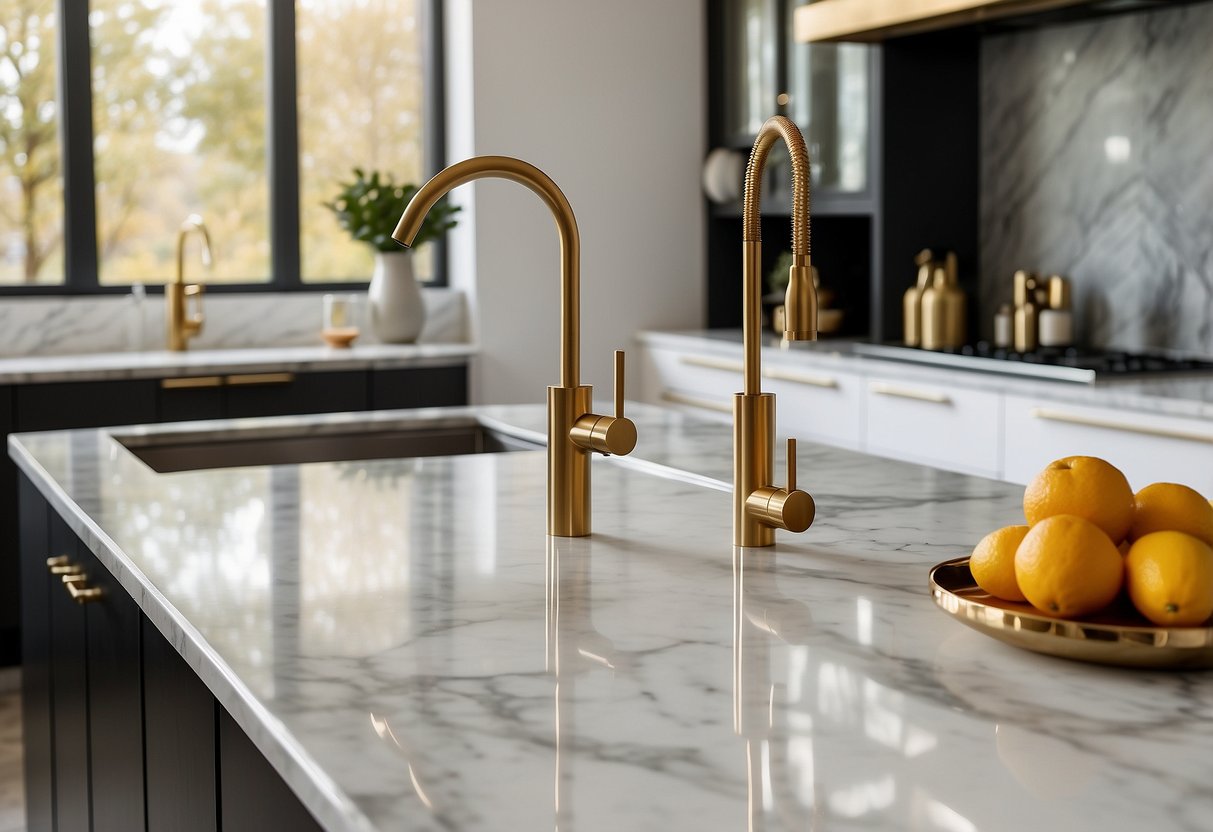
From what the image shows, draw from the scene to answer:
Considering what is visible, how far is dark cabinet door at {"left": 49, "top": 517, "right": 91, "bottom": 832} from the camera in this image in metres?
1.93

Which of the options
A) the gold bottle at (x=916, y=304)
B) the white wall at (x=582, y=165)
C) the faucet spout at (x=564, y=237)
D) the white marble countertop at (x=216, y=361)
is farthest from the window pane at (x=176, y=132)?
the faucet spout at (x=564, y=237)

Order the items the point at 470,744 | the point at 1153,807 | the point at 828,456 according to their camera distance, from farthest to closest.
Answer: the point at 828,456 < the point at 470,744 < the point at 1153,807

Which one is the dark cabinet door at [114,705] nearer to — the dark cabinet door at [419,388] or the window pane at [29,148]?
the dark cabinet door at [419,388]

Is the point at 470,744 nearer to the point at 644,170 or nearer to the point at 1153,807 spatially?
the point at 1153,807

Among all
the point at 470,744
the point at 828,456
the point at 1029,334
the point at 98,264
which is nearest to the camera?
the point at 470,744

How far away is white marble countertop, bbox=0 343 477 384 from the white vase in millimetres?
56

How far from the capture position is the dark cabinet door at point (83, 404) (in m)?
3.96

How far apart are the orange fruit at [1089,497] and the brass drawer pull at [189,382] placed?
3390mm

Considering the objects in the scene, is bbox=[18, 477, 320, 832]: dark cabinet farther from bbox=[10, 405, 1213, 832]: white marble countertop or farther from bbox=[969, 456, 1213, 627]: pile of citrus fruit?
bbox=[969, 456, 1213, 627]: pile of citrus fruit

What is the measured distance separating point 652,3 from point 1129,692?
4.37m

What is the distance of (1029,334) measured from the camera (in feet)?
13.2

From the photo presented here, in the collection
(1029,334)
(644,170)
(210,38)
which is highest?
(210,38)

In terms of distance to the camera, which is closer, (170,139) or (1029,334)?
(1029,334)

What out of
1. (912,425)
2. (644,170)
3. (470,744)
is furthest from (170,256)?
(470,744)
